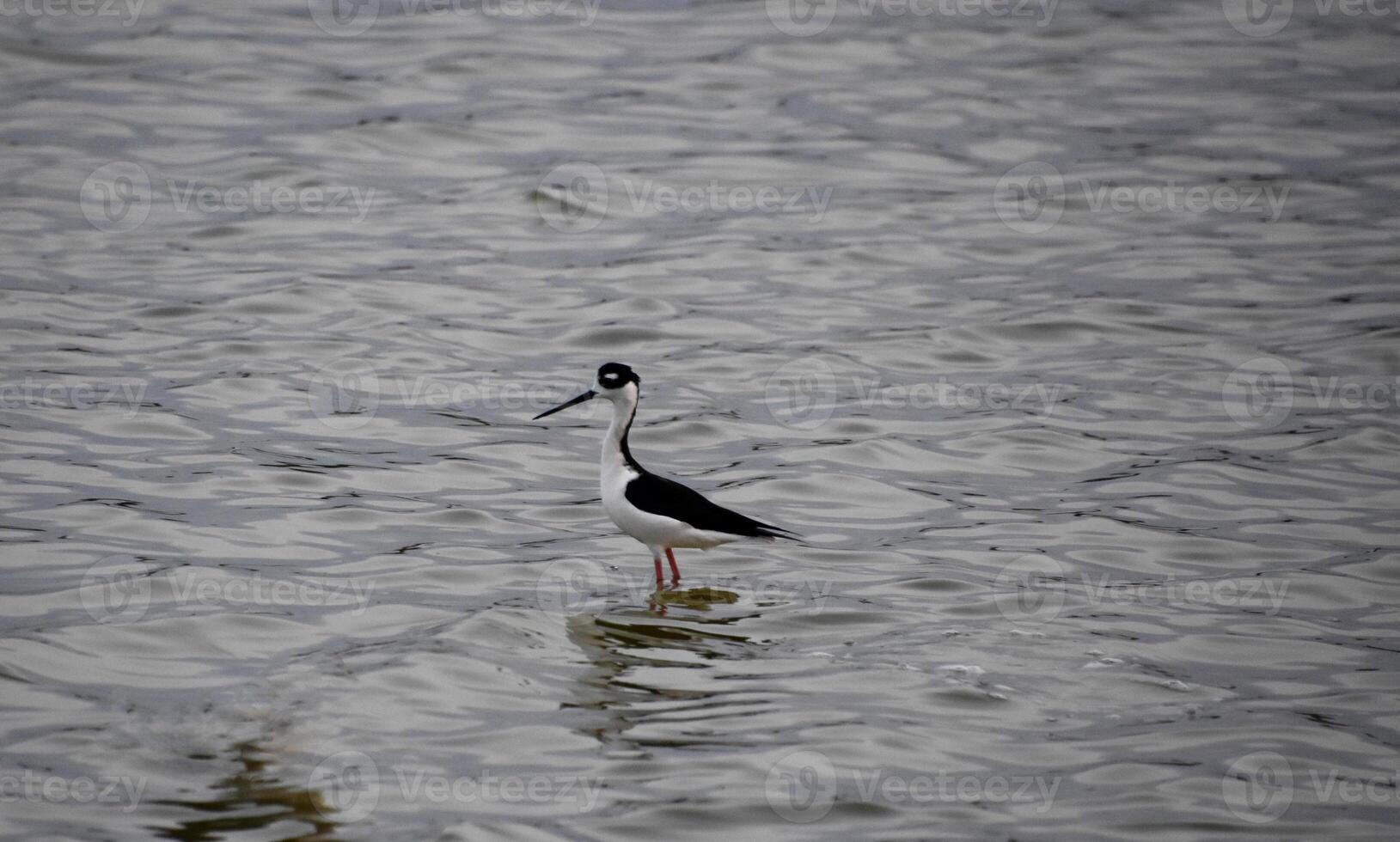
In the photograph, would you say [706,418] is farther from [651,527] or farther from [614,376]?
[651,527]

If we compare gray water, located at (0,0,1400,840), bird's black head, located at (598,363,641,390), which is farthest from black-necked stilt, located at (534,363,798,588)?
bird's black head, located at (598,363,641,390)

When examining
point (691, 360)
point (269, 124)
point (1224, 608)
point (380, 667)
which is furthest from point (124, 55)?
point (1224, 608)

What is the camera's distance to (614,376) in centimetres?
1084

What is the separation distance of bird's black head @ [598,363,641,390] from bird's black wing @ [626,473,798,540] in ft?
3.02

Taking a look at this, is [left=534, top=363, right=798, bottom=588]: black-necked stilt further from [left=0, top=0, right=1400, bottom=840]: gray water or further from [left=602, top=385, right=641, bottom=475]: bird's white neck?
[left=0, top=0, right=1400, bottom=840]: gray water

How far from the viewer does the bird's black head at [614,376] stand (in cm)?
1084

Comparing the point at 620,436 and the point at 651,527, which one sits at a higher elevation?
the point at 620,436

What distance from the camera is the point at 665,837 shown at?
23.6 ft

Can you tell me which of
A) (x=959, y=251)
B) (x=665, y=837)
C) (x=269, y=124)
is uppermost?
(x=269, y=124)

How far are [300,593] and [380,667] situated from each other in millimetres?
1286

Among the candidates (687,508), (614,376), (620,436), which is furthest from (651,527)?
(614,376)

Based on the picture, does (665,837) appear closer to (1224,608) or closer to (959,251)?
(1224,608)

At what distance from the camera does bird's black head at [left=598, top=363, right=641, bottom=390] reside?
10844 millimetres

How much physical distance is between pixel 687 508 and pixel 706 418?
138 inches
